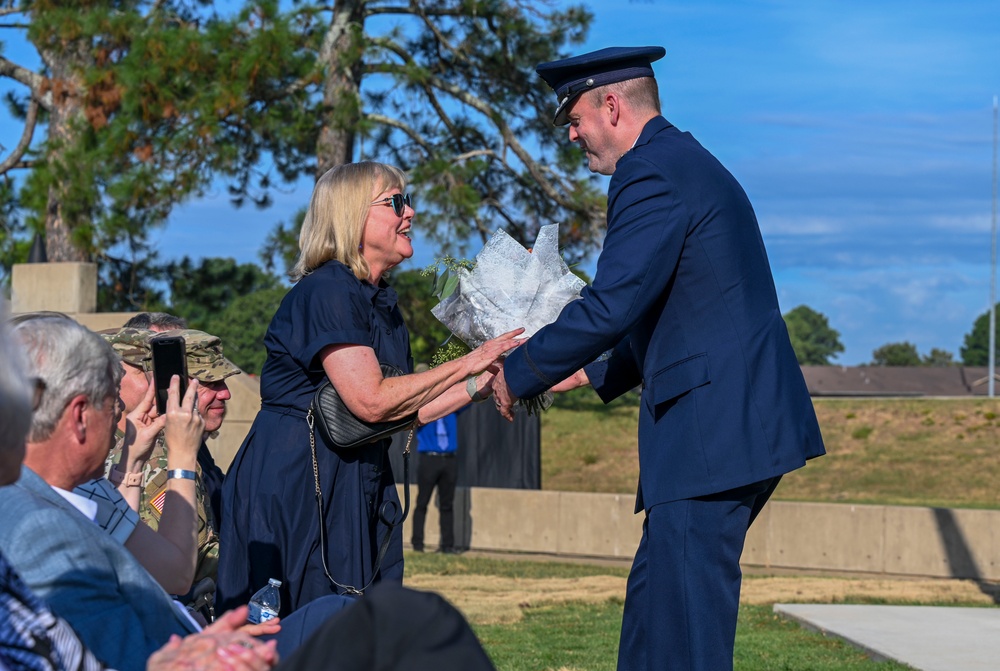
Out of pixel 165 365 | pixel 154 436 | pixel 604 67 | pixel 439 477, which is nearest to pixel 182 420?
pixel 165 365

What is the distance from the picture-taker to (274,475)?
3.90m

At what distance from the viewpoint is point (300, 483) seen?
3896 mm

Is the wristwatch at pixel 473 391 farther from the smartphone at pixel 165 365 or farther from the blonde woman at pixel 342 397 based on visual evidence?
the smartphone at pixel 165 365

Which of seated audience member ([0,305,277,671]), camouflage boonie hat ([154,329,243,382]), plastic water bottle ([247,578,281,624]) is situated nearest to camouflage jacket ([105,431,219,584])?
camouflage boonie hat ([154,329,243,382])

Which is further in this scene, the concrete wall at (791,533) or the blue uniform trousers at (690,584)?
the concrete wall at (791,533)

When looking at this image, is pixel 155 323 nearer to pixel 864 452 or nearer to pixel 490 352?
pixel 490 352

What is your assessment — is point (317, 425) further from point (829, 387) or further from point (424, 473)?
point (829, 387)

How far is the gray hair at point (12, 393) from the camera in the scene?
77.6 inches

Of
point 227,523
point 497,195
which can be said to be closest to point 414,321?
point 497,195

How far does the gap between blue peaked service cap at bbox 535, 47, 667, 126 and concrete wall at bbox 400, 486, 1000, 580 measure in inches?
347

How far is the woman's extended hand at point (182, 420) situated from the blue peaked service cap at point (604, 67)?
Answer: 1469 mm

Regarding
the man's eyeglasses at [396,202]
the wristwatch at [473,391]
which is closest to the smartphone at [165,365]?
the man's eyeglasses at [396,202]

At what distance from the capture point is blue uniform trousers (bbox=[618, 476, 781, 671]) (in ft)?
11.4

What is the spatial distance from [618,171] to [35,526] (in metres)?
1.95
